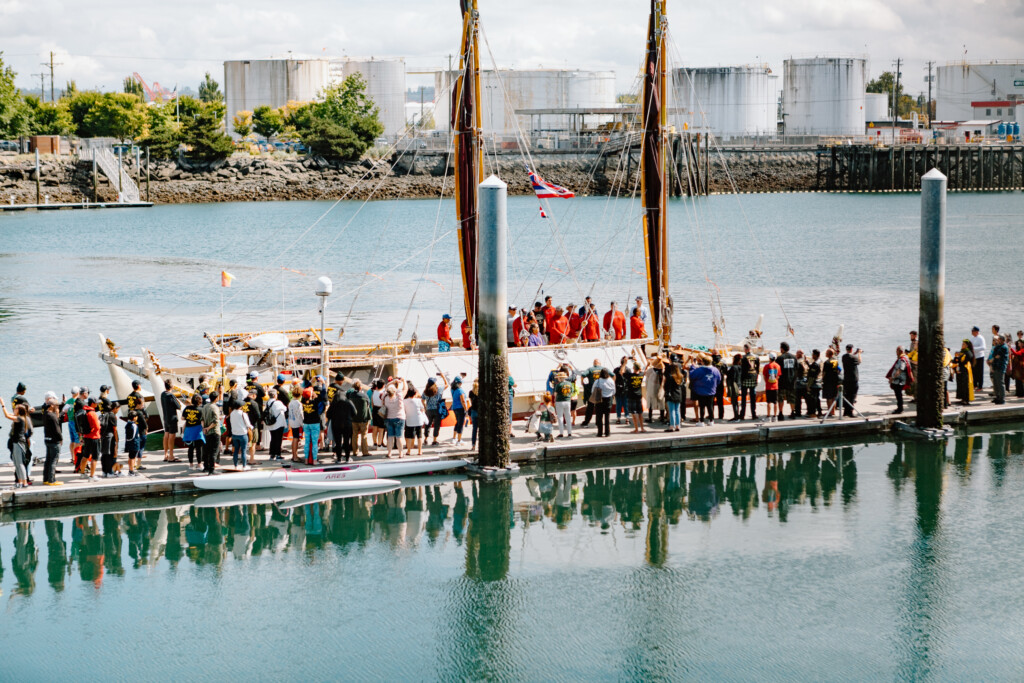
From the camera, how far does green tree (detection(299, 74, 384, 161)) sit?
385 feet

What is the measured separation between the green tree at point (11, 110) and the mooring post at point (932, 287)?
10294 cm

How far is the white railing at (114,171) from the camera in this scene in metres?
109

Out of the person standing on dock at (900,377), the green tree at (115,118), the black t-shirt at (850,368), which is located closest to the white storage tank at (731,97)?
the green tree at (115,118)

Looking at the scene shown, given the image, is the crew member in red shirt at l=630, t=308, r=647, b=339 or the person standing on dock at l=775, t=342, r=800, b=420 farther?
the crew member in red shirt at l=630, t=308, r=647, b=339

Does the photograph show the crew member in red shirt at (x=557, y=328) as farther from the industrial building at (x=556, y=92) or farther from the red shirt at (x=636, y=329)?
the industrial building at (x=556, y=92)

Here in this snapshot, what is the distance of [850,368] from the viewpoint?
22.8 m

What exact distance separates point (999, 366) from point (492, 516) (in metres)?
11.1

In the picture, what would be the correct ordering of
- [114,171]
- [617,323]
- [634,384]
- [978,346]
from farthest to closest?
[114,171], [617,323], [978,346], [634,384]

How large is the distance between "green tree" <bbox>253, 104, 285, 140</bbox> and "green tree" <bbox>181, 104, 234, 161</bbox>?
1890 centimetres

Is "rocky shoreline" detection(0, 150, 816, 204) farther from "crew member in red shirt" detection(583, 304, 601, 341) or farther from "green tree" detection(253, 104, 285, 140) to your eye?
"crew member in red shirt" detection(583, 304, 601, 341)

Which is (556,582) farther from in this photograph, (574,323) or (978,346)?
(978,346)

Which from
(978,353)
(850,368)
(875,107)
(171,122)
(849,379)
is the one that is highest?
(875,107)

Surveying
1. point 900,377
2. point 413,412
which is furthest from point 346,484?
point 900,377

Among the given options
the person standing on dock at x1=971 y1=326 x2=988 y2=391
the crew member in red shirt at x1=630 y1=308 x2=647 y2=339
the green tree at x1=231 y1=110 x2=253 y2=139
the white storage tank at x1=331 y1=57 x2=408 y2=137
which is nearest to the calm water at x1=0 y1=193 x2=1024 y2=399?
the crew member in red shirt at x1=630 y1=308 x2=647 y2=339
